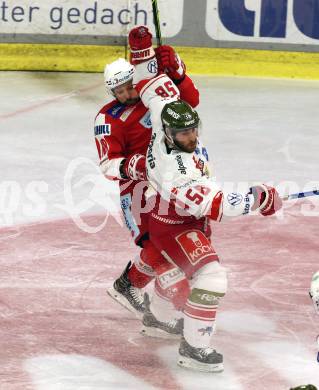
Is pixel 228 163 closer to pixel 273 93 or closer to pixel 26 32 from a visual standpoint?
pixel 273 93

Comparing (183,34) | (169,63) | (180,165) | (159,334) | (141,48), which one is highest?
(141,48)

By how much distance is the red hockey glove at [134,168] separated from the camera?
21.3 ft

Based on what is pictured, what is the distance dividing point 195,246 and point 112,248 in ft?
6.55

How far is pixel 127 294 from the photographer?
281 inches

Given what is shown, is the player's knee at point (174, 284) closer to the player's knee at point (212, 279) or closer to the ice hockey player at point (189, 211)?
the ice hockey player at point (189, 211)

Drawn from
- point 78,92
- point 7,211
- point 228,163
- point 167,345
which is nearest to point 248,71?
point 78,92

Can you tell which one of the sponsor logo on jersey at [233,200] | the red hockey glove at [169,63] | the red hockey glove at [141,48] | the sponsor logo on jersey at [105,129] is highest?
the red hockey glove at [141,48]

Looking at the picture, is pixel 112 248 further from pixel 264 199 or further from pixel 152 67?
pixel 264 199

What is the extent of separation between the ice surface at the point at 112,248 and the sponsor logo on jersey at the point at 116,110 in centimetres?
118

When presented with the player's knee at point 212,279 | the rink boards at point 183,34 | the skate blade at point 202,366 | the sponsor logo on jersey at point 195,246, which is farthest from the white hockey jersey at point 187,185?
the rink boards at point 183,34

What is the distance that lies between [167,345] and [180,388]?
0.64 metres

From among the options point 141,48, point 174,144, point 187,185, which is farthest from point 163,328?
point 141,48

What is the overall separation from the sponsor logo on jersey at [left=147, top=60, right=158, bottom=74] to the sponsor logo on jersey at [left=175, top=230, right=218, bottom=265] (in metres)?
1.10

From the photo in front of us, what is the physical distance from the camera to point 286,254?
8.18m
